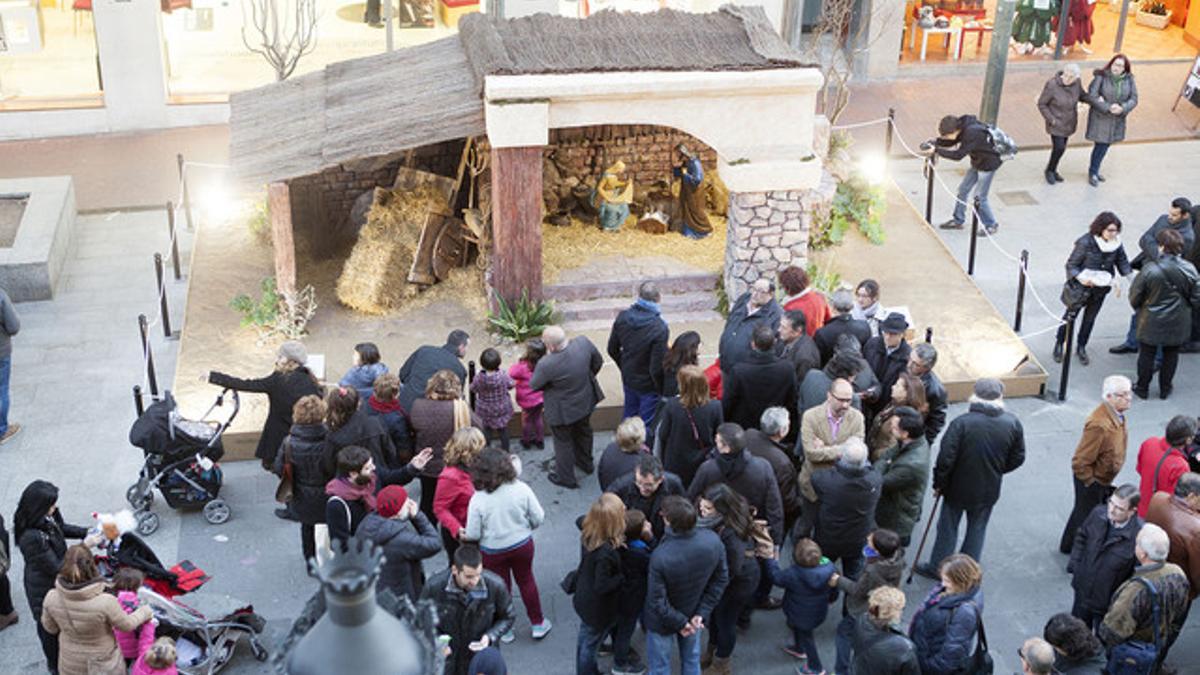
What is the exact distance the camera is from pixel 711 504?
28.5ft

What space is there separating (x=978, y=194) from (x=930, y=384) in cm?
626

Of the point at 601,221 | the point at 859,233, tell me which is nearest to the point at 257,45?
the point at 601,221

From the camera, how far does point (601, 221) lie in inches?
609

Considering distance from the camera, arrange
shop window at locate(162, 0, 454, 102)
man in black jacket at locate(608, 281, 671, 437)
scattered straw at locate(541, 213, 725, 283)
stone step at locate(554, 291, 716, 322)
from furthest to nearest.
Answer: shop window at locate(162, 0, 454, 102), scattered straw at locate(541, 213, 725, 283), stone step at locate(554, 291, 716, 322), man in black jacket at locate(608, 281, 671, 437)

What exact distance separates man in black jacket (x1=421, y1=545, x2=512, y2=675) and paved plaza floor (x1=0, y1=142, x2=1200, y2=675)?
140 centimetres

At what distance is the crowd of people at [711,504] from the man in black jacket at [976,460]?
0.02 metres

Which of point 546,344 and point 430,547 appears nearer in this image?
point 430,547

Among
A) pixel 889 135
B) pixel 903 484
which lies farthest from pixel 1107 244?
pixel 889 135

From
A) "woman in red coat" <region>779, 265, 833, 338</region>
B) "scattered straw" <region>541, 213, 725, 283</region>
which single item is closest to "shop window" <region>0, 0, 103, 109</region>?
"scattered straw" <region>541, 213, 725, 283</region>

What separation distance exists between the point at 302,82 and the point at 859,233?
627 cm

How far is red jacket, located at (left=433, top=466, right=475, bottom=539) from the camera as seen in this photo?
945 centimetres

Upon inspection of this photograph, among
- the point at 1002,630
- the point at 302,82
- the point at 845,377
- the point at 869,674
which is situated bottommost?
the point at 1002,630

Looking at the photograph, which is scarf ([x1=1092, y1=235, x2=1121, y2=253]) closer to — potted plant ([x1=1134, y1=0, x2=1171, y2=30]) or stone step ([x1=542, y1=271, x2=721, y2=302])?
stone step ([x1=542, y1=271, x2=721, y2=302])

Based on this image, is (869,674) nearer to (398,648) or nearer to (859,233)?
(398,648)
